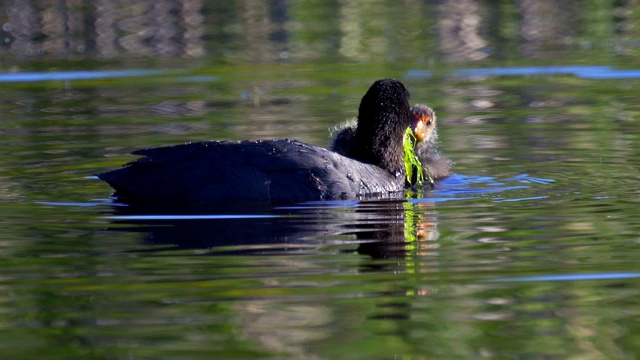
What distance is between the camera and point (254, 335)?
581cm

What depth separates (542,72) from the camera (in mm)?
17250

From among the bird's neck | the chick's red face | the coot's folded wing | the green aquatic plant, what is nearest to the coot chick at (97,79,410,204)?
the coot's folded wing

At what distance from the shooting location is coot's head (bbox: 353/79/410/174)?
1055 centimetres

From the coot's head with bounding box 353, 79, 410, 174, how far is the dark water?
0.62 m

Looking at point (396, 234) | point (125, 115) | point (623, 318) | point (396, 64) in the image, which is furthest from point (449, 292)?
point (396, 64)

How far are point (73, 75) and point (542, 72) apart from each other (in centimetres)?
633

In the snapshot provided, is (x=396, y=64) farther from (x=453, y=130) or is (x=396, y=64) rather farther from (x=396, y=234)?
(x=396, y=234)

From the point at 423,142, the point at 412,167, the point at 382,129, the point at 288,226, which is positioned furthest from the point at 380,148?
the point at 288,226

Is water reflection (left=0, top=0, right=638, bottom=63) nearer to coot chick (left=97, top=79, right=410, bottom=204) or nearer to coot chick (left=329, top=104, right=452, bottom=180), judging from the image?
coot chick (left=329, top=104, right=452, bottom=180)

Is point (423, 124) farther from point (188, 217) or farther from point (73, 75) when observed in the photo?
point (73, 75)

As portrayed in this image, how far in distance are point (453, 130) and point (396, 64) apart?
506cm

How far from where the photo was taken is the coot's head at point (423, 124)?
11.8m

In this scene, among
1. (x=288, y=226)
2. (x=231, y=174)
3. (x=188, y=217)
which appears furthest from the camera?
(x=231, y=174)

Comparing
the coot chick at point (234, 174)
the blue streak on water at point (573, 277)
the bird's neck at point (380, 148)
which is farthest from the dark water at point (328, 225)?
the bird's neck at point (380, 148)
